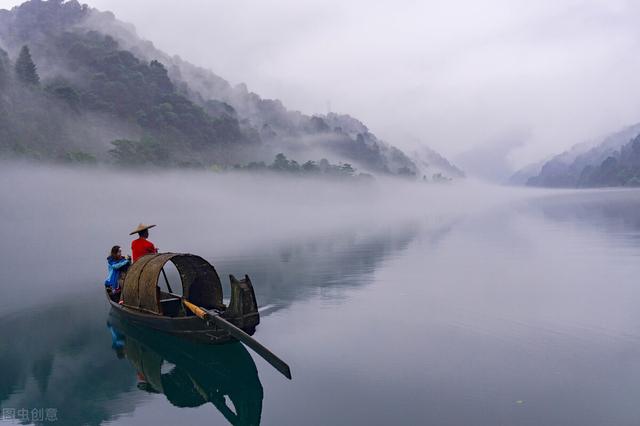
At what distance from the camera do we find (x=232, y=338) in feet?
39.3

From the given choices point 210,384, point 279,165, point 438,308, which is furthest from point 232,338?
point 279,165

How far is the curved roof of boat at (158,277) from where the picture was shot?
45.0 ft

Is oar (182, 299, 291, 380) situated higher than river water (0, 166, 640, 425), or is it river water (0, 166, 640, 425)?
oar (182, 299, 291, 380)

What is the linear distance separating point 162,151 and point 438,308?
282 feet

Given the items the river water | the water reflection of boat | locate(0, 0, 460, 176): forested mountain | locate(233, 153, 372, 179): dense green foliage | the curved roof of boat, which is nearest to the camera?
the river water

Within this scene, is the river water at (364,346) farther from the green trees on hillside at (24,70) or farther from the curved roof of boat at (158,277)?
the green trees on hillside at (24,70)

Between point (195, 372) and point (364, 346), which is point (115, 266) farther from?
point (364, 346)

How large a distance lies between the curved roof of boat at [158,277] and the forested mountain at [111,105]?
66.1m

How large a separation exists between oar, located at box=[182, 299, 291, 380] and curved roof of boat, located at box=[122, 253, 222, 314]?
168 centimetres

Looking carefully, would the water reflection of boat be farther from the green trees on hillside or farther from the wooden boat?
the green trees on hillside

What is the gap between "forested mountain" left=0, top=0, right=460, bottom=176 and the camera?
84.7 meters

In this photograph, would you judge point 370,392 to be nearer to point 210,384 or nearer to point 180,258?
point 210,384

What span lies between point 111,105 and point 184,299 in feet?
351

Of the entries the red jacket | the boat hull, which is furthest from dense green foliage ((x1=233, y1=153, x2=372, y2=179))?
the boat hull
